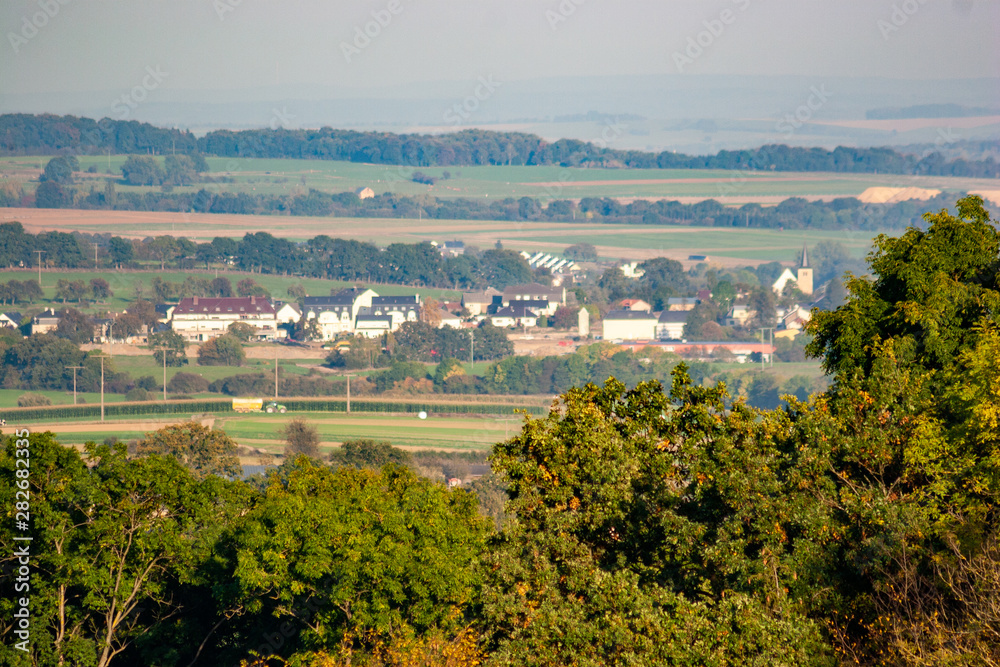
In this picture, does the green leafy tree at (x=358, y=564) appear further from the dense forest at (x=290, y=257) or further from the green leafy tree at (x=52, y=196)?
the green leafy tree at (x=52, y=196)

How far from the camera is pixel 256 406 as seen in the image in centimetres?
8262

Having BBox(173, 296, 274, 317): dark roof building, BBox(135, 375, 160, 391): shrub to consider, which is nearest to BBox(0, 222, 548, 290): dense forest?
BBox(173, 296, 274, 317): dark roof building

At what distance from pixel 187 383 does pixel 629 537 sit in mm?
81619

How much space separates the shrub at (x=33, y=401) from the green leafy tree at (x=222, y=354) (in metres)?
15.1

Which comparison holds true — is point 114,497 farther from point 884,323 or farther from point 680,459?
point 884,323

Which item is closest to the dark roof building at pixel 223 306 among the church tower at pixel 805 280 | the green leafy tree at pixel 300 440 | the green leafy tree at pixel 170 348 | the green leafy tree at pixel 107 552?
the green leafy tree at pixel 170 348

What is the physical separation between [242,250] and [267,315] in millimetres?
32244

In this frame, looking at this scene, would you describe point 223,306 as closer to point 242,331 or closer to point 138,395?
point 242,331

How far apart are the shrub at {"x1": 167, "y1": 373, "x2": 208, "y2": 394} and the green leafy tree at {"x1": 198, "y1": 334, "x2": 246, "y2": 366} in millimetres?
6347

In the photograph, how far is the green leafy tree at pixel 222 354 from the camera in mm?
99562

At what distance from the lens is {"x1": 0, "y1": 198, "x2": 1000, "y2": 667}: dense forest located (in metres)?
Answer: 11.6

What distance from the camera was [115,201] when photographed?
192375 mm

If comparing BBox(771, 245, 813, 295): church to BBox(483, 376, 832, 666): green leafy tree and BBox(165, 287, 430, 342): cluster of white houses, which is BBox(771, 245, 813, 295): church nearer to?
BBox(165, 287, 430, 342): cluster of white houses

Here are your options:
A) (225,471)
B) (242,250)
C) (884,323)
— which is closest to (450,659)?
(884,323)
